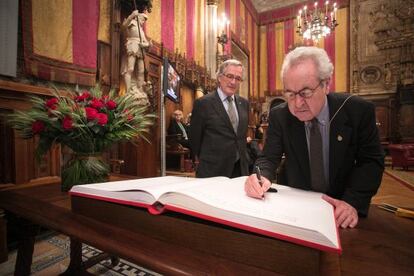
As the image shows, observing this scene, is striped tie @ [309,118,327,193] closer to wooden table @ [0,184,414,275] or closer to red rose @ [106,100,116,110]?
wooden table @ [0,184,414,275]

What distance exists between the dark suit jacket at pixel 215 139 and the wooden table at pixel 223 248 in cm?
143

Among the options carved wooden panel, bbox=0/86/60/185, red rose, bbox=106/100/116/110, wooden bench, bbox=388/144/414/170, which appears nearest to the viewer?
red rose, bbox=106/100/116/110

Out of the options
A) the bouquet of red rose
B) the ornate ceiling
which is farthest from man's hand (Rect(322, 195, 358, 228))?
the ornate ceiling

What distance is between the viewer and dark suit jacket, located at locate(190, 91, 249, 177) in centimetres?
219

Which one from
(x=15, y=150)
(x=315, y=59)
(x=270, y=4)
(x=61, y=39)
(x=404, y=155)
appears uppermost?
(x=270, y=4)

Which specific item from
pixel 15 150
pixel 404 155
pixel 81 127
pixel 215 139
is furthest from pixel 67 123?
pixel 404 155

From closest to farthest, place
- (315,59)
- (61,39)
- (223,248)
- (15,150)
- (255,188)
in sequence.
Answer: (223,248) → (255,188) → (315,59) → (15,150) → (61,39)

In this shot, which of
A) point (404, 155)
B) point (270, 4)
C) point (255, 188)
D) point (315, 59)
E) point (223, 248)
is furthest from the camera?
point (270, 4)

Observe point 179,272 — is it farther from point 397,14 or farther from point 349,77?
point 397,14

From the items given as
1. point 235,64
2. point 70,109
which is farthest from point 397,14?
point 70,109

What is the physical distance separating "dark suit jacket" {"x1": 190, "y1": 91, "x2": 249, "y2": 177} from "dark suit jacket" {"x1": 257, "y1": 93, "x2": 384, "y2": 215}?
920mm

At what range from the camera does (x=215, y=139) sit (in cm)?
221

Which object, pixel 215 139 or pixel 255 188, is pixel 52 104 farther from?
pixel 215 139

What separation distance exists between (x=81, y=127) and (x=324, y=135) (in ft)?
3.49
